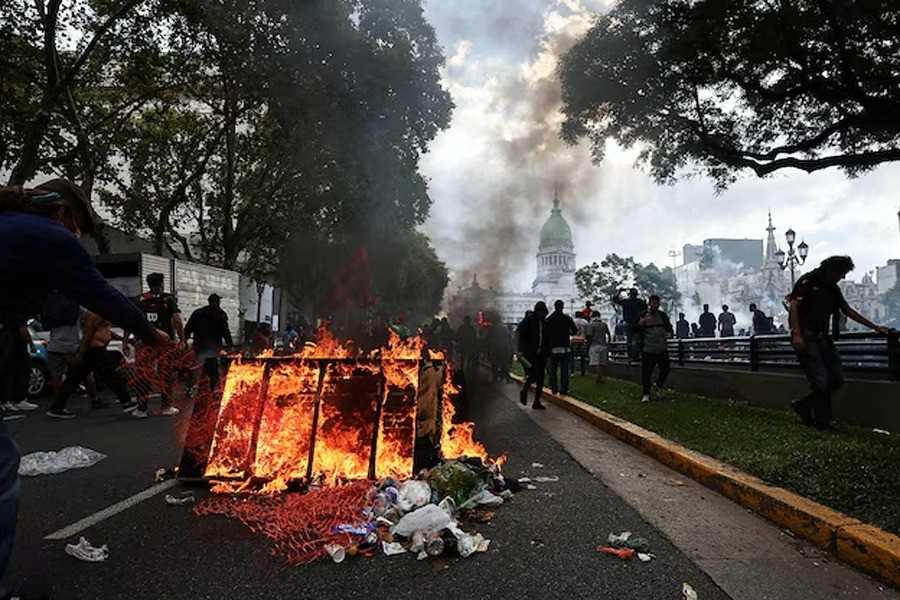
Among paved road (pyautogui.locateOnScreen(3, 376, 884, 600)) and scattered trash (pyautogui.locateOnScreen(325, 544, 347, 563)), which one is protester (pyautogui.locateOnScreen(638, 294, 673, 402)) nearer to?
paved road (pyautogui.locateOnScreen(3, 376, 884, 600))

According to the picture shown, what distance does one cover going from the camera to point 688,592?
279 cm

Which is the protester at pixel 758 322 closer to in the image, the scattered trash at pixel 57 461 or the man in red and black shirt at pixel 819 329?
the man in red and black shirt at pixel 819 329

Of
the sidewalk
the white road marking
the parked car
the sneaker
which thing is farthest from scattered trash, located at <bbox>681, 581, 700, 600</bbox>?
the parked car

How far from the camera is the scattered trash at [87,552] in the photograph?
3.13 meters

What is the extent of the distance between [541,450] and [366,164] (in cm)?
1363

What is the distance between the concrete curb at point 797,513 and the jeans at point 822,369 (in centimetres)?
165

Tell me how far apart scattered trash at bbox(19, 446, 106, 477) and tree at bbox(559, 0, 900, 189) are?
10.3 metres

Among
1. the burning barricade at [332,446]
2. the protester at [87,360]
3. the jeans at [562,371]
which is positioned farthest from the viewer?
the jeans at [562,371]

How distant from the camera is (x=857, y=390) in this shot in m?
6.60

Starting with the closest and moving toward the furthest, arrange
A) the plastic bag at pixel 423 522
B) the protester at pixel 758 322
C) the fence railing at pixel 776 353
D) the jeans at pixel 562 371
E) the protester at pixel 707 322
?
Result: the plastic bag at pixel 423 522
the fence railing at pixel 776 353
the jeans at pixel 562 371
the protester at pixel 758 322
the protester at pixel 707 322

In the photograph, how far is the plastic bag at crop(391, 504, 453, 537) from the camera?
11.4 ft

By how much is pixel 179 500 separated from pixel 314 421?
106 centimetres

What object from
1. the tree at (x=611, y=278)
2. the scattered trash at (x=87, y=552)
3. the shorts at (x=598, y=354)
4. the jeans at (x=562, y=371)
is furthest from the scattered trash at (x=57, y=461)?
the tree at (x=611, y=278)

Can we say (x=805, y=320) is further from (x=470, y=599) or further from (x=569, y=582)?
(x=470, y=599)
